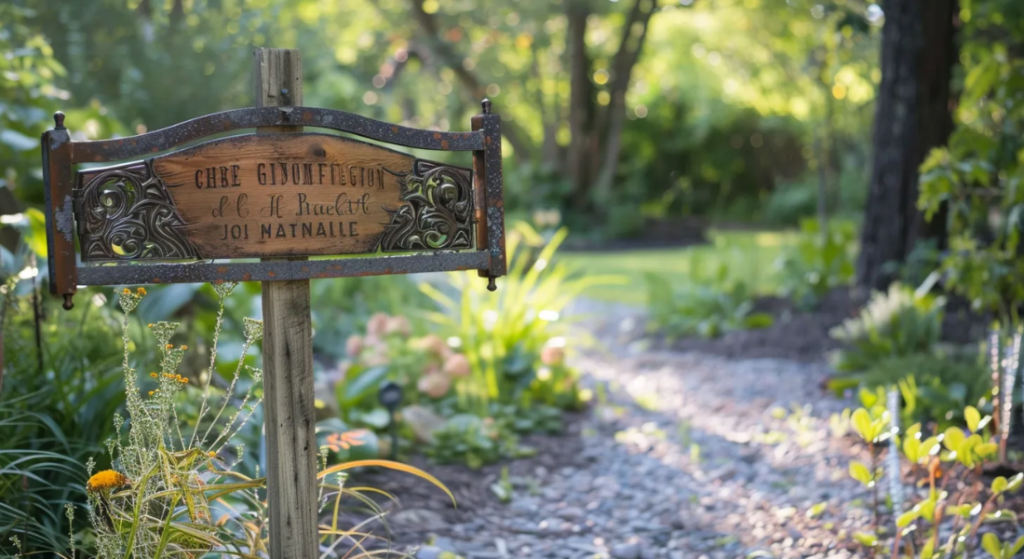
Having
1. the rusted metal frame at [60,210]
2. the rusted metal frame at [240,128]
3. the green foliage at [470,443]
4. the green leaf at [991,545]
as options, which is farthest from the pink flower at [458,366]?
the green leaf at [991,545]

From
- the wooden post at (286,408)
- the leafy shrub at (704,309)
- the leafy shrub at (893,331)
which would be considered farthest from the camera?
the leafy shrub at (704,309)

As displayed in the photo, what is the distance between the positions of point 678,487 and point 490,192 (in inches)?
70.4

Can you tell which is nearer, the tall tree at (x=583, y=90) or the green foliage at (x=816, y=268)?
the green foliage at (x=816, y=268)

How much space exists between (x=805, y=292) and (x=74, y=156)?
537 cm

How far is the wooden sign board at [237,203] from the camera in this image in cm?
181

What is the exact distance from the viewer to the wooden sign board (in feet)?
5.95

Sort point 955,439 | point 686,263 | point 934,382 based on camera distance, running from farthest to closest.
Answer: point 686,263 < point 934,382 < point 955,439

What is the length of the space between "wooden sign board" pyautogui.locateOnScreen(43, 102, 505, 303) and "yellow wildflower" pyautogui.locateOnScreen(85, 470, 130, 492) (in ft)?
1.21

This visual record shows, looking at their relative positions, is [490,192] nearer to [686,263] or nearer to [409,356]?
[409,356]

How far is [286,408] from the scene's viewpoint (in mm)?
1964

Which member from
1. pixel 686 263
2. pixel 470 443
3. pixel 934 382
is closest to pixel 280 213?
pixel 470 443

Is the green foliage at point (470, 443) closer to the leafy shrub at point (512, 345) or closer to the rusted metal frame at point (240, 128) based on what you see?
the leafy shrub at point (512, 345)

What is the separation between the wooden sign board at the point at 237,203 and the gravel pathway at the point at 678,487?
0.99 m

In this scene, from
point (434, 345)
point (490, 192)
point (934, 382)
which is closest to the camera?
point (490, 192)
